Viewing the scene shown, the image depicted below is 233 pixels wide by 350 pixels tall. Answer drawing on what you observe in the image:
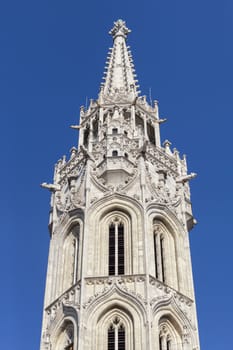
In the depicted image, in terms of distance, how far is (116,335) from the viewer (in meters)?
30.7

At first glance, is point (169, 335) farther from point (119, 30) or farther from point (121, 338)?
point (119, 30)

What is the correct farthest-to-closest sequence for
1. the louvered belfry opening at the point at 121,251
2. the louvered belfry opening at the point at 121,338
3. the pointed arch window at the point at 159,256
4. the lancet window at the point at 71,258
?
the lancet window at the point at 71,258, the pointed arch window at the point at 159,256, the louvered belfry opening at the point at 121,251, the louvered belfry opening at the point at 121,338

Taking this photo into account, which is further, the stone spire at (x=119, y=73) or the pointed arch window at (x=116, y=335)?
the stone spire at (x=119, y=73)

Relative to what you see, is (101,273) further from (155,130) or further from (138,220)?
(155,130)

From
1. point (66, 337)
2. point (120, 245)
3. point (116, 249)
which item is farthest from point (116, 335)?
point (120, 245)

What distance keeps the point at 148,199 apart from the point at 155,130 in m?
11.1

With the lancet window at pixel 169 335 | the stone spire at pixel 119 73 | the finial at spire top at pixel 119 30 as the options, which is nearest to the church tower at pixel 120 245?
the lancet window at pixel 169 335

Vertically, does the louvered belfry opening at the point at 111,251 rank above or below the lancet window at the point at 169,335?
above

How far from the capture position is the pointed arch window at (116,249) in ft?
110

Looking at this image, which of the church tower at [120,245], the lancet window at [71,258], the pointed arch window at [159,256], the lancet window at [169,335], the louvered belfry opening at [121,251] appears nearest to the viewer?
the lancet window at [169,335]

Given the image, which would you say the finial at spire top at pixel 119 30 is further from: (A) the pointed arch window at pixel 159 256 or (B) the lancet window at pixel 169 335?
(B) the lancet window at pixel 169 335

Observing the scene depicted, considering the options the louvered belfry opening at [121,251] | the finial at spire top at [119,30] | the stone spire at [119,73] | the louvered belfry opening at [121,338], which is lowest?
the louvered belfry opening at [121,338]

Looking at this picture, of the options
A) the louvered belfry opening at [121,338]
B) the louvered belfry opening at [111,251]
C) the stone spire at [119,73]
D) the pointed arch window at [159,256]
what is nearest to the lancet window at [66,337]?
the louvered belfry opening at [121,338]

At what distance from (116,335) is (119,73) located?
987 inches
